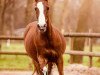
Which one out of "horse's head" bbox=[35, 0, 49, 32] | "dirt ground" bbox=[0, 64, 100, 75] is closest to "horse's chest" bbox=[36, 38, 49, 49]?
"horse's head" bbox=[35, 0, 49, 32]

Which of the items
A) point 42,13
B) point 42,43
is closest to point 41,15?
point 42,13

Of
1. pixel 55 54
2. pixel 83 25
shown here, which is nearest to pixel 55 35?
pixel 55 54

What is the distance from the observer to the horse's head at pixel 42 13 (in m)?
7.14

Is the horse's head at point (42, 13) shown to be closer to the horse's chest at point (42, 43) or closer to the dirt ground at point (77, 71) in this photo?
the horse's chest at point (42, 43)

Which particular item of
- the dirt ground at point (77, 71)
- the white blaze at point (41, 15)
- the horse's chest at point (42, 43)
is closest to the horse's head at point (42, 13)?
the white blaze at point (41, 15)

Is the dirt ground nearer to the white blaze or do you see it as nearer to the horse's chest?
the horse's chest

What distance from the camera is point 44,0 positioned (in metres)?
7.53

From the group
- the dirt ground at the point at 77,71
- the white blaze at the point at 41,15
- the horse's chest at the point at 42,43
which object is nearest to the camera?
the white blaze at the point at 41,15

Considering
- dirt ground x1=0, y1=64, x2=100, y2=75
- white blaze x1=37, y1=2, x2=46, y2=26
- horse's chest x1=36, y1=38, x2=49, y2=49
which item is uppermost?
white blaze x1=37, y1=2, x2=46, y2=26

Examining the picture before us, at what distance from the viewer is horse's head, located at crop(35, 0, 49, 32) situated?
7.14 meters

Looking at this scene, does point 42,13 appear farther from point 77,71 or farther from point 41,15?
point 77,71

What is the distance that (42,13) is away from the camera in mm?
7316

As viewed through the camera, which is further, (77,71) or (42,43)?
(77,71)

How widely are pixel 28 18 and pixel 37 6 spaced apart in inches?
300
